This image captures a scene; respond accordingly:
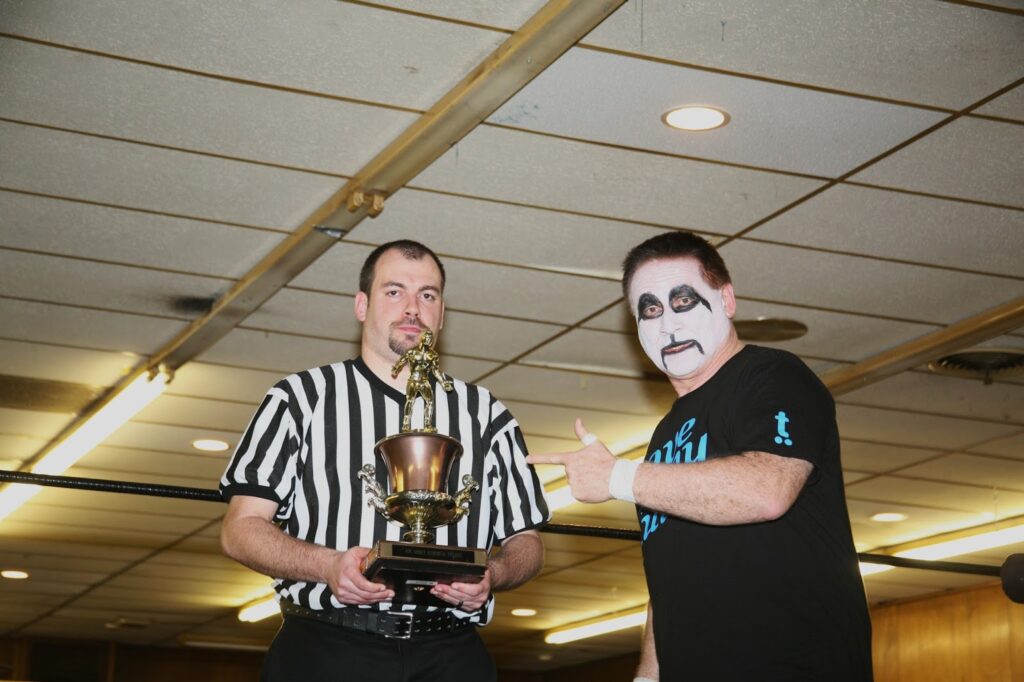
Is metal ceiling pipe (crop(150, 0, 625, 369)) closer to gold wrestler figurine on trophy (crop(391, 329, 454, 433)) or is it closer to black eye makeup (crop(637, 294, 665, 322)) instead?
black eye makeup (crop(637, 294, 665, 322))

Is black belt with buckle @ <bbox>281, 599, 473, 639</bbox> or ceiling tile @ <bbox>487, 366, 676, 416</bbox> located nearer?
black belt with buckle @ <bbox>281, 599, 473, 639</bbox>

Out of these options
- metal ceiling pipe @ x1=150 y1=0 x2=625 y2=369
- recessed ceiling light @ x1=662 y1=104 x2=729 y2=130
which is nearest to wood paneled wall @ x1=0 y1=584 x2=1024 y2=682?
metal ceiling pipe @ x1=150 y1=0 x2=625 y2=369

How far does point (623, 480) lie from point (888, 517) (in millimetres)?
7307

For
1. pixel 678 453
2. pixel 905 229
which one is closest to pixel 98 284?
pixel 905 229

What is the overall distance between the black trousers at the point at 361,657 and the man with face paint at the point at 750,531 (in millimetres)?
387

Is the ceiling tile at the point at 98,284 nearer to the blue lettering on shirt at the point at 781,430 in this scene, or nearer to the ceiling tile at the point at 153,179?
the ceiling tile at the point at 153,179

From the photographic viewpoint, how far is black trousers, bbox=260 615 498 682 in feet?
7.89

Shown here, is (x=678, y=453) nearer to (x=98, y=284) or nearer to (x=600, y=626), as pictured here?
(x=98, y=284)

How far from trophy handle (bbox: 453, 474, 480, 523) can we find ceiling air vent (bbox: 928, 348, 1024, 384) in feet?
13.9

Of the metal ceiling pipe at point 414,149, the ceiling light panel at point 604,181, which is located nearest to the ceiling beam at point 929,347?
the ceiling light panel at point 604,181

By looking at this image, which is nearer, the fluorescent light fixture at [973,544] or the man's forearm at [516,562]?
the man's forearm at [516,562]

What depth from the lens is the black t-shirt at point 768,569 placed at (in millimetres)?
2195

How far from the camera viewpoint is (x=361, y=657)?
7.91ft

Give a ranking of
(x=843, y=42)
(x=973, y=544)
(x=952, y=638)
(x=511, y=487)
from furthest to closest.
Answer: (x=952, y=638) < (x=973, y=544) < (x=843, y=42) < (x=511, y=487)
